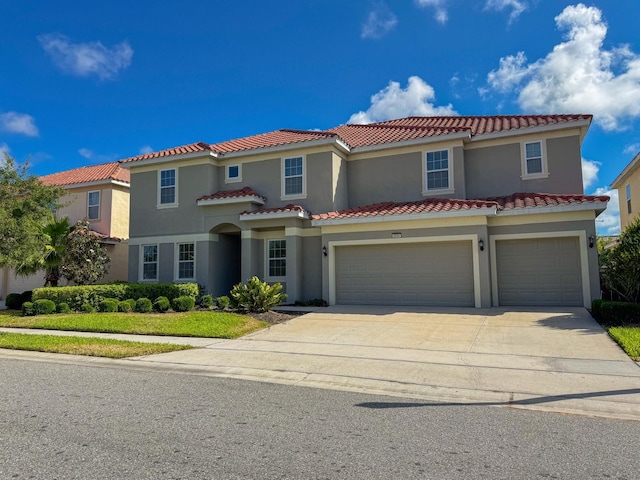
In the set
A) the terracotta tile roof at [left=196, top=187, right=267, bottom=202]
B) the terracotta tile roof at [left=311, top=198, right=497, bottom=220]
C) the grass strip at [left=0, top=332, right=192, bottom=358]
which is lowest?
the grass strip at [left=0, top=332, right=192, bottom=358]

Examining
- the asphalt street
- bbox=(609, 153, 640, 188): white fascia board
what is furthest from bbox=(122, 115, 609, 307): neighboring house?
the asphalt street

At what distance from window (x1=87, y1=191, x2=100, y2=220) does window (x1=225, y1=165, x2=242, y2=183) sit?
8.50 metres

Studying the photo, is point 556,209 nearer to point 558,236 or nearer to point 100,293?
point 558,236

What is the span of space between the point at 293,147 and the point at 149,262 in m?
8.30

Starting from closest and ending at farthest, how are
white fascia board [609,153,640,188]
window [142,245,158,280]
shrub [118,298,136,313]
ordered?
shrub [118,298,136,313] < window [142,245,158,280] < white fascia board [609,153,640,188]

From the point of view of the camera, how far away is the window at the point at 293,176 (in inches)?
742

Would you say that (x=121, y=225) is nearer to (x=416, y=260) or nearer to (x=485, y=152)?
(x=416, y=260)

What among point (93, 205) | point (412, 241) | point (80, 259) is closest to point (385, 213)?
point (412, 241)

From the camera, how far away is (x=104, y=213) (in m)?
23.9

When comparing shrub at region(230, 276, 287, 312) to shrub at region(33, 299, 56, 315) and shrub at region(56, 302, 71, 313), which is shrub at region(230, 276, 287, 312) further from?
shrub at region(33, 299, 56, 315)

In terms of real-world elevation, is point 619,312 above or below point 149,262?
below

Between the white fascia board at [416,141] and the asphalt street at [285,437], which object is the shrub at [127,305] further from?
the white fascia board at [416,141]

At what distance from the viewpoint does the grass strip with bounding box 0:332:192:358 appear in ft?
30.6

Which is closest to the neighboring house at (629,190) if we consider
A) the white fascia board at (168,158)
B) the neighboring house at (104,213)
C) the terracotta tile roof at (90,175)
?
the white fascia board at (168,158)
